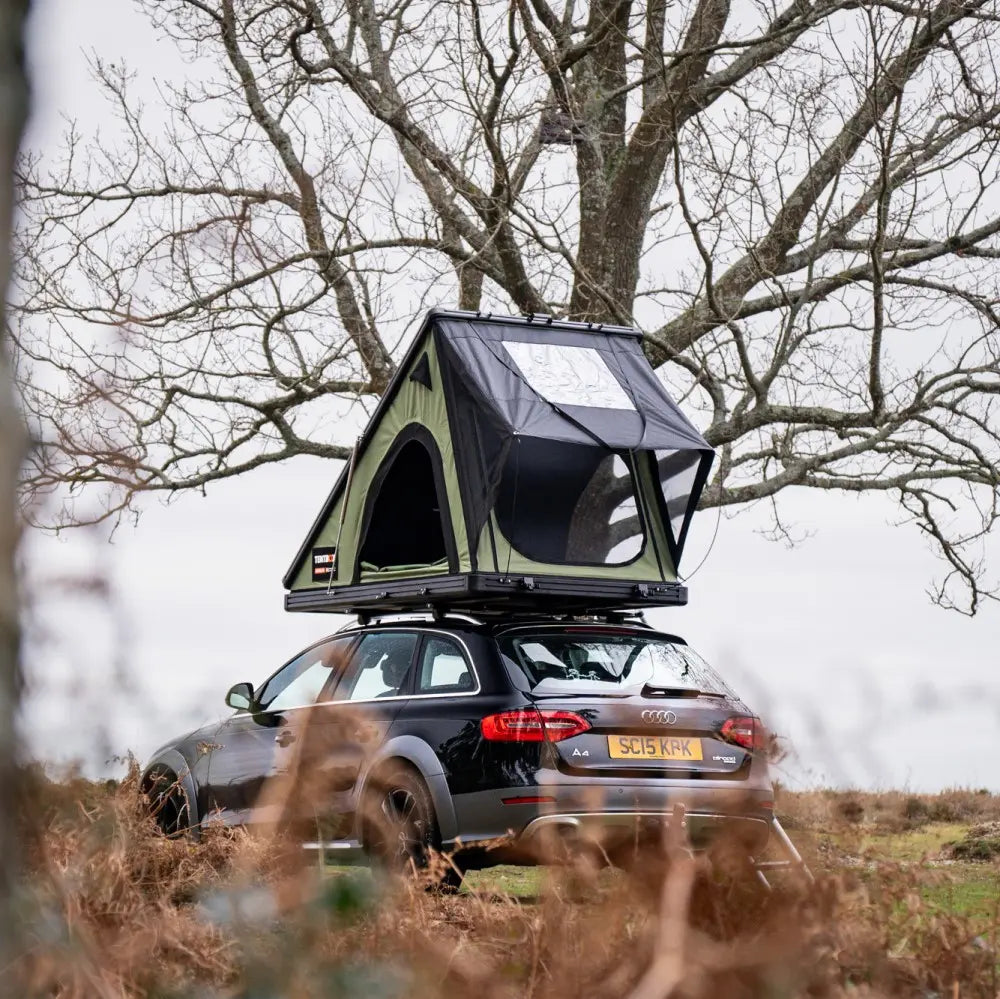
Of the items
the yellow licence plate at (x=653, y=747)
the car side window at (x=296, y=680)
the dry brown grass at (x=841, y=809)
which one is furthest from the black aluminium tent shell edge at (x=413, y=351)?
the dry brown grass at (x=841, y=809)

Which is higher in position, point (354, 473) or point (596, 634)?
point (354, 473)

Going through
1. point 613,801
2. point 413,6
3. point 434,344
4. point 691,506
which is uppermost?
point 413,6

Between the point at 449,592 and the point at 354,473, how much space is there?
2817 mm

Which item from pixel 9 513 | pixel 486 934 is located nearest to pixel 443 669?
pixel 486 934

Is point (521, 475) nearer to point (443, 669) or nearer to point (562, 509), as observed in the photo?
point (562, 509)

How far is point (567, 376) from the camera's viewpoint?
11.8 meters

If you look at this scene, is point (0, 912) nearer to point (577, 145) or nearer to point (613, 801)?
point (613, 801)

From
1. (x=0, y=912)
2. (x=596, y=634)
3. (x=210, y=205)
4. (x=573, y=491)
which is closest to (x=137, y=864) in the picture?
(x=0, y=912)

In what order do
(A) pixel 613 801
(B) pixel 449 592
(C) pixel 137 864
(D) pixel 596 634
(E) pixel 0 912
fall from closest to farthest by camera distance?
(E) pixel 0 912, (C) pixel 137 864, (A) pixel 613 801, (D) pixel 596 634, (B) pixel 449 592

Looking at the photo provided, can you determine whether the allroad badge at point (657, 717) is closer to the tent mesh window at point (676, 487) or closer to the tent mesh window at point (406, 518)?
the tent mesh window at point (676, 487)

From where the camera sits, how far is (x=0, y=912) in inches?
76.4

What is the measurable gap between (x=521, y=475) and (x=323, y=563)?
2597mm

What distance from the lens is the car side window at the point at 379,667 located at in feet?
32.1

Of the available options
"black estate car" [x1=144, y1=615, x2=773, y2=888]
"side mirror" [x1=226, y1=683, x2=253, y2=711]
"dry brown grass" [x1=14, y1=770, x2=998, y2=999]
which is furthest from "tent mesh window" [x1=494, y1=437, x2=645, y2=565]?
"dry brown grass" [x1=14, y1=770, x2=998, y2=999]
